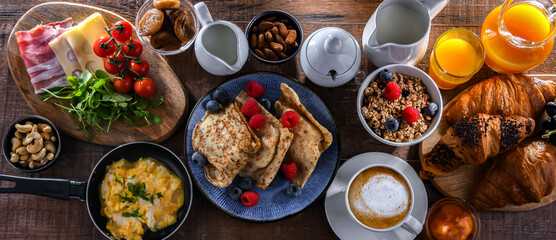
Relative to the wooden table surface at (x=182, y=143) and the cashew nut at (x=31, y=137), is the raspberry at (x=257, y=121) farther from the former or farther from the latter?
the cashew nut at (x=31, y=137)

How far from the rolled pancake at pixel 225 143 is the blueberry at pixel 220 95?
43 millimetres

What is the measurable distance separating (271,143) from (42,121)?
1161mm

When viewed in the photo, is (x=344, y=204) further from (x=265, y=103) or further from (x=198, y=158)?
(x=198, y=158)

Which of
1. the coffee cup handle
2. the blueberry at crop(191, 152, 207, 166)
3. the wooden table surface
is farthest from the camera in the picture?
the wooden table surface

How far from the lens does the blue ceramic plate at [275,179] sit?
1.99 m

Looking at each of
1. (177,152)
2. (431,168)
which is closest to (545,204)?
(431,168)

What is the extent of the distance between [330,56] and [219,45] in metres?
0.53

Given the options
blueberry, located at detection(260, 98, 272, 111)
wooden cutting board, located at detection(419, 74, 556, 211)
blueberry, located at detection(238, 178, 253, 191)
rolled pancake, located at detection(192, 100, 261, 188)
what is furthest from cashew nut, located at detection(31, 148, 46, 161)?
wooden cutting board, located at detection(419, 74, 556, 211)

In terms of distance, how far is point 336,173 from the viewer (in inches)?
81.0

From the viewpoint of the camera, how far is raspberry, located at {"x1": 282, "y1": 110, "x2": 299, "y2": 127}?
188 cm

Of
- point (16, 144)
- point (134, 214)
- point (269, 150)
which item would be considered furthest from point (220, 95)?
point (16, 144)

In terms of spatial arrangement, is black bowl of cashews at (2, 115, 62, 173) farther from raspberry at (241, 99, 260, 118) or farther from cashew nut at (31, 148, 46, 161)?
raspberry at (241, 99, 260, 118)

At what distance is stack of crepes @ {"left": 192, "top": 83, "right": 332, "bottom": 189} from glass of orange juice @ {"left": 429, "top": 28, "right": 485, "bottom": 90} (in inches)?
25.8

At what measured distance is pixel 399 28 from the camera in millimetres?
1939
